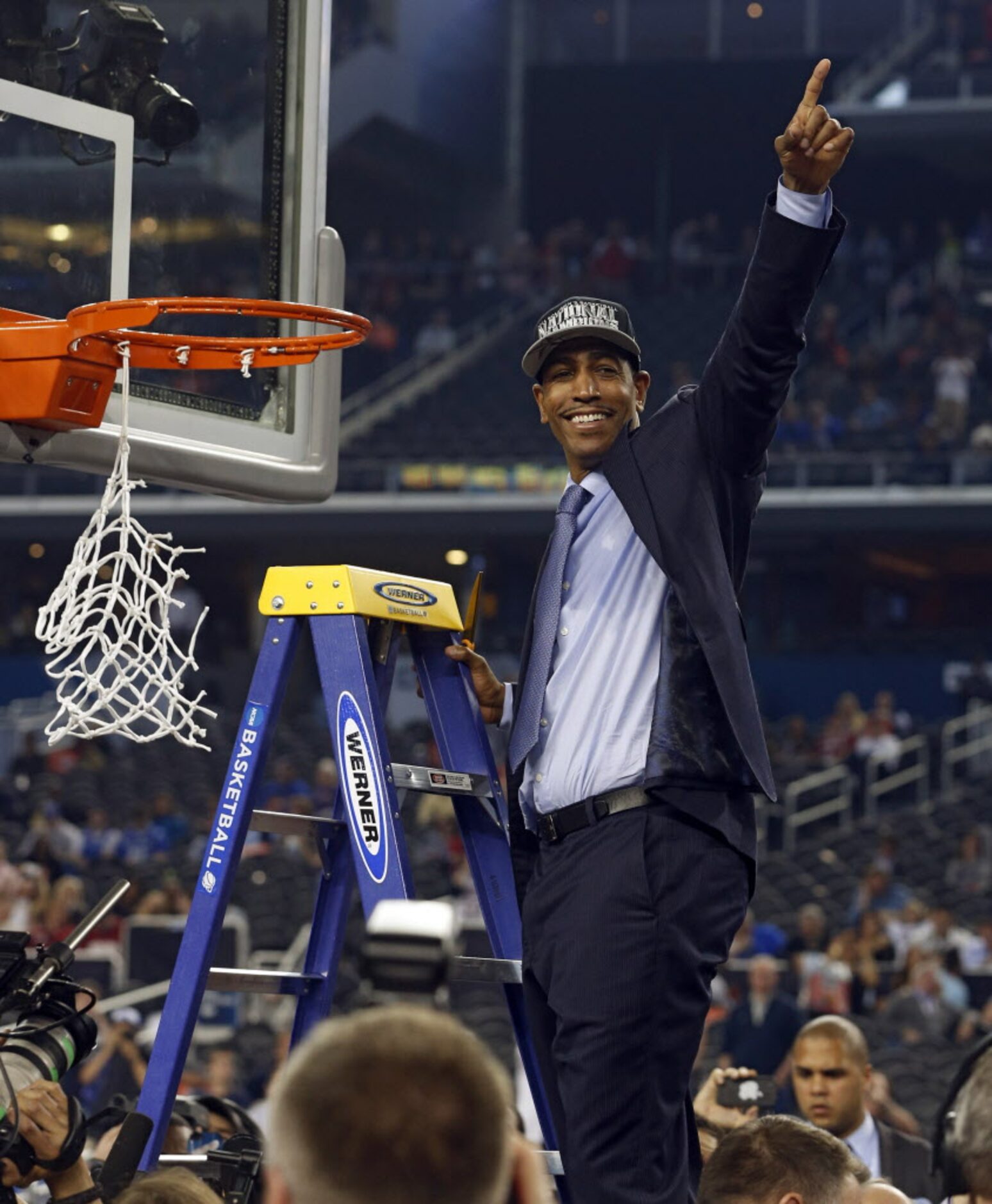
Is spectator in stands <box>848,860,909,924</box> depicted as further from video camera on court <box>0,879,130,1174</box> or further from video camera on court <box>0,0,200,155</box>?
video camera on court <box>0,879,130,1174</box>

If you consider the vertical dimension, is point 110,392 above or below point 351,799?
above

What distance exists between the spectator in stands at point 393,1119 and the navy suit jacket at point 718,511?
1676mm

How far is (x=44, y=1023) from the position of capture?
2.89 metres

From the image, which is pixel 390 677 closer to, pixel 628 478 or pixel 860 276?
pixel 628 478

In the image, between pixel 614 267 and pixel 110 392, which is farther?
pixel 614 267

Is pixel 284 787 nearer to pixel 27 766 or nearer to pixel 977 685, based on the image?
pixel 27 766

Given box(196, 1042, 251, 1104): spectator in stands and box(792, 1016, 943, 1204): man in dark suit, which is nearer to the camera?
box(792, 1016, 943, 1204): man in dark suit

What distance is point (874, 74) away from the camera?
25.8 meters

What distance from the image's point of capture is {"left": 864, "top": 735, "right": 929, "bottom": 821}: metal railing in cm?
1780

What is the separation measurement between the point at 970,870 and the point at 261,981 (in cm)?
1264

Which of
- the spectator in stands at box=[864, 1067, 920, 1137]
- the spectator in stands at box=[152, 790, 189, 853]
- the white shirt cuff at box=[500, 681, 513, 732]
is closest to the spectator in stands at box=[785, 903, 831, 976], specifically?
the spectator in stands at box=[864, 1067, 920, 1137]

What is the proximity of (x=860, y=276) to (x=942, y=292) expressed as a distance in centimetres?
188

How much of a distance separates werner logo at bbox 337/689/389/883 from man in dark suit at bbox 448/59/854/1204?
24 cm

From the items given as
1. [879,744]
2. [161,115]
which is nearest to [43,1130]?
[161,115]
